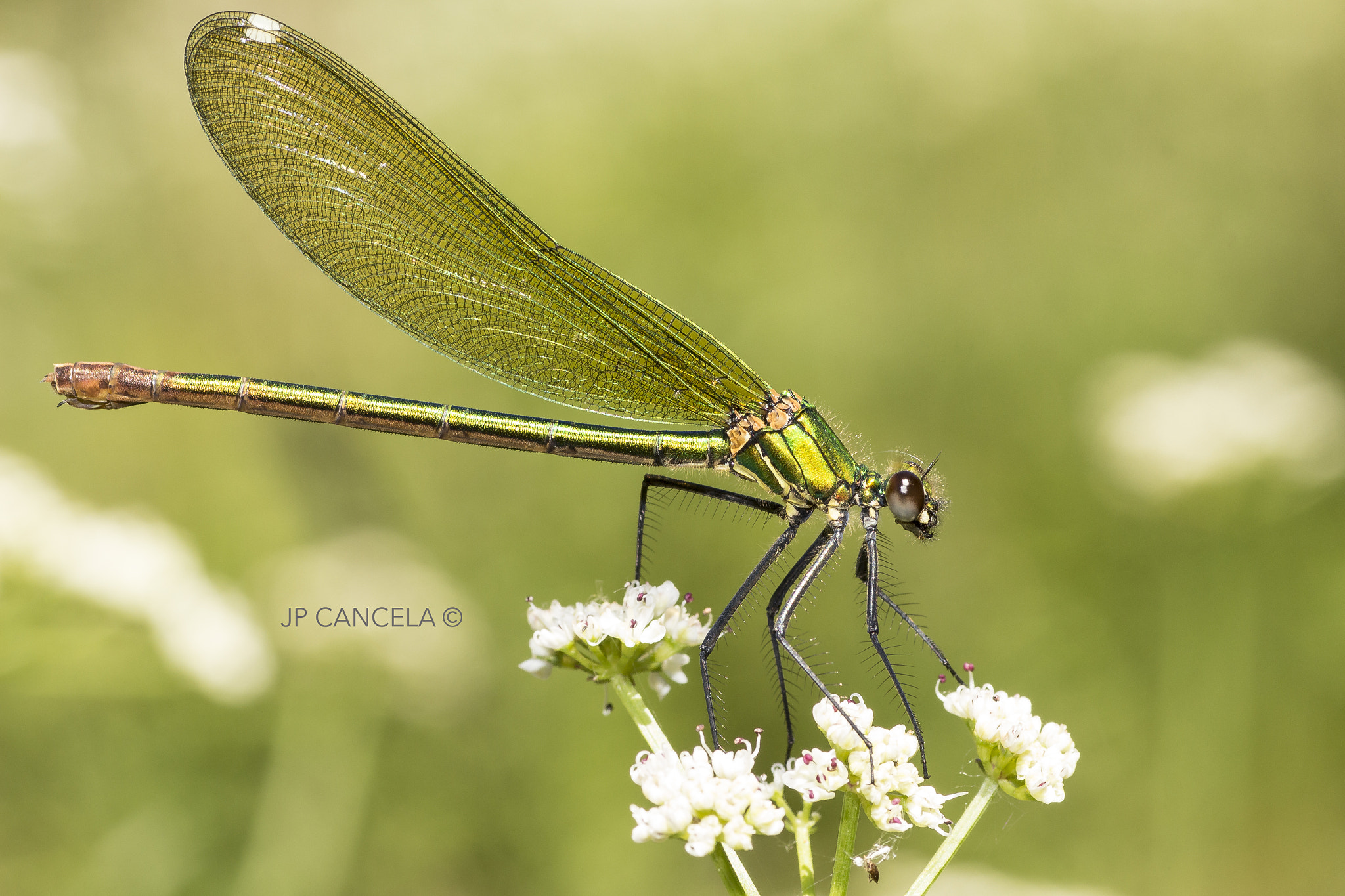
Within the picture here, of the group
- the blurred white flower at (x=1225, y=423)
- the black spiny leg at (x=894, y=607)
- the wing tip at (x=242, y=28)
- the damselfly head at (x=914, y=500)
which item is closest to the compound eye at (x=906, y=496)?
the damselfly head at (x=914, y=500)

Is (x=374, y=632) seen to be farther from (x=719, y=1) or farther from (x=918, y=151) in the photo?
(x=719, y=1)

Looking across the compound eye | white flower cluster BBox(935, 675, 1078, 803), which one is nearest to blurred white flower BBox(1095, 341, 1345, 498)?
the compound eye

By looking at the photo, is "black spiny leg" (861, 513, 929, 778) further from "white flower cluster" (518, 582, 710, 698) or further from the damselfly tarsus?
"white flower cluster" (518, 582, 710, 698)

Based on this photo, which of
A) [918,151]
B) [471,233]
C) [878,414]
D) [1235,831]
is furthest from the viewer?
[918,151]

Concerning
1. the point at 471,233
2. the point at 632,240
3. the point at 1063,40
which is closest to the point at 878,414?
the point at 632,240

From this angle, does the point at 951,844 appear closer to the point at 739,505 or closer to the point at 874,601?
the point at 874,601

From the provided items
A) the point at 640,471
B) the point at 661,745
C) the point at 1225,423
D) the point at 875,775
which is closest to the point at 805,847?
the point at 875,775

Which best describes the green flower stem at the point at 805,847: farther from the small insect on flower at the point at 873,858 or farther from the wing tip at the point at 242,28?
the wing tip at the point at 242,28
